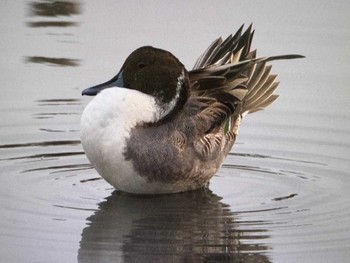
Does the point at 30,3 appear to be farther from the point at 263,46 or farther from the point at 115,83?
the point at 115,83

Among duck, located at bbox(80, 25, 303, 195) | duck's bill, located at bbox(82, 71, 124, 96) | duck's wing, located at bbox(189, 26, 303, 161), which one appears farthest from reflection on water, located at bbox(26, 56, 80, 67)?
duck's bill, located at bbox(82, 71, 124, 96)

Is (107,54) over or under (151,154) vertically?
under

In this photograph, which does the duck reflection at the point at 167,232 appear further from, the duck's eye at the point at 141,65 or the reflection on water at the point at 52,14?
the reflection on water at the point at 52,14

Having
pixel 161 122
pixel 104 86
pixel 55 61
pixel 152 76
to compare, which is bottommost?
pixel 55 61

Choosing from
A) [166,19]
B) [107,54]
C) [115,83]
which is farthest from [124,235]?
[166,19]

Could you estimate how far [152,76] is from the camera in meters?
7.99

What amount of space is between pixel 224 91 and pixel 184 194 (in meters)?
0.82

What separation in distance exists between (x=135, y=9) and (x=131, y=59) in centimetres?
425

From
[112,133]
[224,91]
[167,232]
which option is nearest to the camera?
[167,232]

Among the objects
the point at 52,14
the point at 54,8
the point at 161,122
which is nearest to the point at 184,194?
the point at 161,122

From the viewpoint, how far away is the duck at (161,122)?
7.73m

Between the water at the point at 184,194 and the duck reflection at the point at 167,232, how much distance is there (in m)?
0.01

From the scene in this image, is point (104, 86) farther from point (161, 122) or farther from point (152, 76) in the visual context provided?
point (161, 122)

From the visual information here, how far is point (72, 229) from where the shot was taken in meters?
7.14
